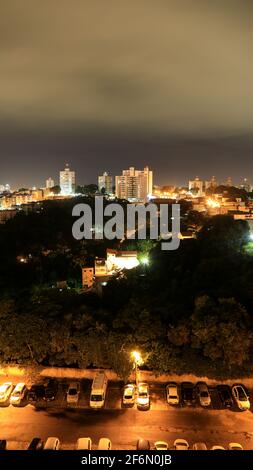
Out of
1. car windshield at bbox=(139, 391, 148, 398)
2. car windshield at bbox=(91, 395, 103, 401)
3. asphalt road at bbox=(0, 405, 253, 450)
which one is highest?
car windshield at bbox=(139, 391, 148, 398)

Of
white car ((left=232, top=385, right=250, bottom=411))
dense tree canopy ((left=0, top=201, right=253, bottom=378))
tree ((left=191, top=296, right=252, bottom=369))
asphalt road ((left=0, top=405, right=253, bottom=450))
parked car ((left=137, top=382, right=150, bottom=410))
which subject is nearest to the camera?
asphalt road ((left=0, top=405, right=253, bottom=450))

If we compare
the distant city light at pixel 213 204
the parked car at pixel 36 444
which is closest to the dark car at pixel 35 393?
the parked car at pixel 36 444

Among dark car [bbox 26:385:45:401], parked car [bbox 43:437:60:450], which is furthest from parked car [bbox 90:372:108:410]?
parked car [bbox 43:437:60:450]

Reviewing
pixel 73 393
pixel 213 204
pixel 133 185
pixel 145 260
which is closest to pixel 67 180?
pixel 133 185

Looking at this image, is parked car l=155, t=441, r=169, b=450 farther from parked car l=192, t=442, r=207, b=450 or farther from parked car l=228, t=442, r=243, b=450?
parked car l=228, t=442, r=243, b=450

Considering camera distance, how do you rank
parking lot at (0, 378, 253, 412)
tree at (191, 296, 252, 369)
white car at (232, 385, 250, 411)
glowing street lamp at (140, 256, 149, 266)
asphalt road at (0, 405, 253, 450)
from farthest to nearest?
glowing street lamp at (140, 256, 149, 266) < tree at (191, 296, 252, 369) < parking lot at (0, 378, 253, 412) < white car at (232, 385, 250, 411) < asphalt road at (0, 405, 253, 450)

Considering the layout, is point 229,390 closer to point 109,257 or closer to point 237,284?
point 237,284
